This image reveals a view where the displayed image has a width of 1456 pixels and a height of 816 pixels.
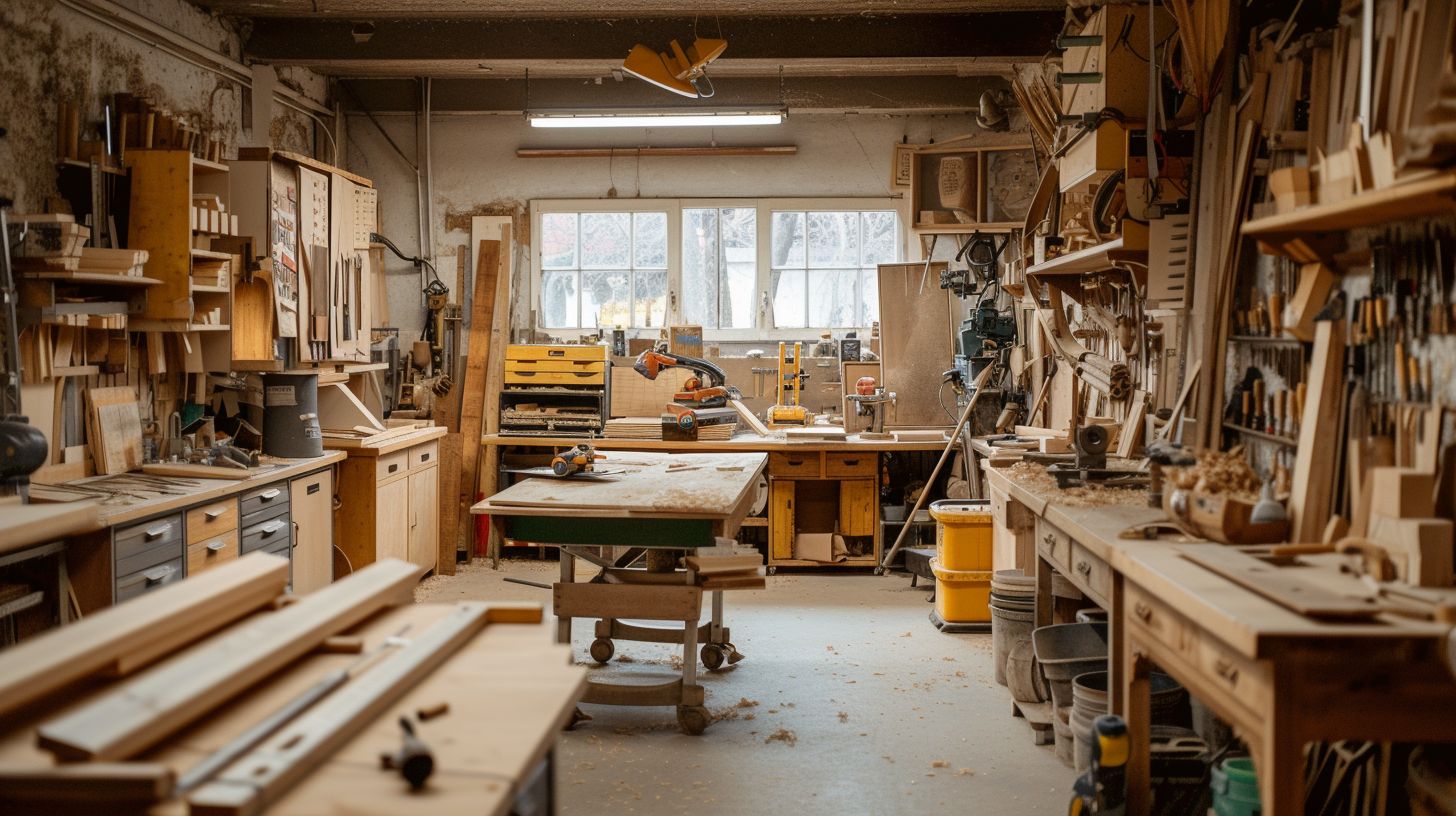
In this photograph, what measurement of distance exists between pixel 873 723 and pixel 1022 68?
15.3ft

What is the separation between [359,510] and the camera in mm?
6227

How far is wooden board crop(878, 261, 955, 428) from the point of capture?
7723mm

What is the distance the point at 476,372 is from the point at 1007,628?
424 centimetres

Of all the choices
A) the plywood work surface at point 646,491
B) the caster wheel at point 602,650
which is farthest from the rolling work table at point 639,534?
the caster wheel at point 602,650

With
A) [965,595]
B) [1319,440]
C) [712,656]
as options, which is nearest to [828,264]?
[965,595]

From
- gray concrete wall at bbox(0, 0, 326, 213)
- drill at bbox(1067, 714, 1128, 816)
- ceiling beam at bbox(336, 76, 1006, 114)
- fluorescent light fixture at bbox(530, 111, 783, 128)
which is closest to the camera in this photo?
drill at bbox(1067, 714, 1128, 816)

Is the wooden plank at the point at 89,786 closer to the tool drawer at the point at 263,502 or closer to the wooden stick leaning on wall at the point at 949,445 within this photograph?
the tool drawer at the point at 263,502

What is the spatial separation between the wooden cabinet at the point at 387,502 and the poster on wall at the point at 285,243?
779mm

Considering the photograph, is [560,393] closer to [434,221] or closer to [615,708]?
[434,221]

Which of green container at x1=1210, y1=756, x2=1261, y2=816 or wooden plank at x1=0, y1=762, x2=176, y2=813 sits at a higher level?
wooden plank at x1=0, y1=762, x2=176, y2=813

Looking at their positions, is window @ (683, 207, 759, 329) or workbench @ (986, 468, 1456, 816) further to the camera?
window @ (683, 207, 759, 329)

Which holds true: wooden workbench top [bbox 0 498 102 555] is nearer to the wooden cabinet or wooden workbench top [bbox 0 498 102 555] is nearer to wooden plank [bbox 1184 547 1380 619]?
the wooden cabinet

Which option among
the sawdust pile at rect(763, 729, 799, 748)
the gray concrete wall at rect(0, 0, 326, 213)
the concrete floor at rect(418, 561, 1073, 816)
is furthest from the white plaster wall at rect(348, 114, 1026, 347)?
the sawdust pile at rect(763, 729, 799, 748)

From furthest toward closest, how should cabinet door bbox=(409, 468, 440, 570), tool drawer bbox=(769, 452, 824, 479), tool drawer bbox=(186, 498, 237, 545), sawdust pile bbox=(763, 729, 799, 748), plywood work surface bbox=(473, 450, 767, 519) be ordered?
tool drawer bbox=(769, 452, 824, 479) → cabinet door bbox=(409, 468, 440, 570) → tool drawer bbox=(186, 498, 237, 545) → sawdust pile bbox=(763, 729, 799, 748) → plywood work surface bbox=(473, 450, 767, 519)
